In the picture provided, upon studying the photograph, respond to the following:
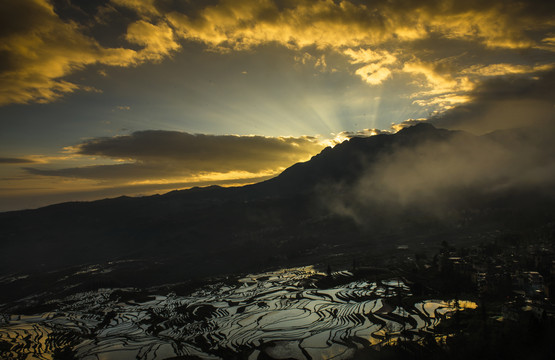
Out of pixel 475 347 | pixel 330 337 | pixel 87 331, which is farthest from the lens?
pixel 87 331

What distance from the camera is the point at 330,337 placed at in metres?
71.8

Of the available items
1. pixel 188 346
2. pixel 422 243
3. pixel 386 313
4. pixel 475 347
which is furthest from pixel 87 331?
pixel 422 243

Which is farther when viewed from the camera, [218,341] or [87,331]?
[87,331]

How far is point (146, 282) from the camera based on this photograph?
175 metres

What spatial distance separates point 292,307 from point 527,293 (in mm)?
65386

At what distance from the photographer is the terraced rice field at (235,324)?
228 ft

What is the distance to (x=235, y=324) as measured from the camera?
86812mm

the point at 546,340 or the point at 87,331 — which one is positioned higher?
the point at 546,340

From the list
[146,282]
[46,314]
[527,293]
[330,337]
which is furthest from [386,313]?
[146,282]

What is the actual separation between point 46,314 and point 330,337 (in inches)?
4031

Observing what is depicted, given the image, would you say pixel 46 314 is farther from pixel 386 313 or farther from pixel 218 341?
pixel 386 313

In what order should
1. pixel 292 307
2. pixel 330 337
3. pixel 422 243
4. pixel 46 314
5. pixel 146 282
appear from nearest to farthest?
pixel 330 337
pixel 292 307
pixel 46 314
pixel 146 282
pixel 422 243

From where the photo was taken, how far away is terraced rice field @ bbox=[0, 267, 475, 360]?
69625mm

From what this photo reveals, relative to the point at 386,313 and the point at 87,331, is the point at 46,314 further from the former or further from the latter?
the point at 386,313
